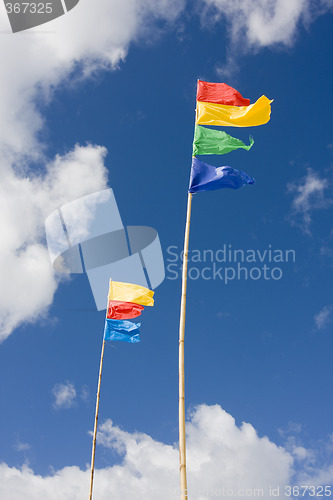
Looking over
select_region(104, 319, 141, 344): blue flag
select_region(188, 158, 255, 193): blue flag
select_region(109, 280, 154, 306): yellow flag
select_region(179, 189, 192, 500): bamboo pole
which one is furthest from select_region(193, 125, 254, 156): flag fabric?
select_region(104, 319, 141, 344): blue flag

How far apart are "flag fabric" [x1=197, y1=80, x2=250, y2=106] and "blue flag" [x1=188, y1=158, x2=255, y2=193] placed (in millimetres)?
2921

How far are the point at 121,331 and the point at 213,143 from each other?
16579 millimetres

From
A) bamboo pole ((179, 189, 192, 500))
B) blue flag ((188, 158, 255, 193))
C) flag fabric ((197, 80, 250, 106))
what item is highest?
flag fabric ((197, 80, 250, 106))

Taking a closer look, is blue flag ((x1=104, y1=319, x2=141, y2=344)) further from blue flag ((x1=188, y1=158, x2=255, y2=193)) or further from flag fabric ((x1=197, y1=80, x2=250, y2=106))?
flag fabric ((x1=197, y1=80, x2=250, y2=106))

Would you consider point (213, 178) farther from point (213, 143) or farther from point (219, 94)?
point (219, 94)

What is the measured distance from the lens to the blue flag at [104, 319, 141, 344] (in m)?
27.8

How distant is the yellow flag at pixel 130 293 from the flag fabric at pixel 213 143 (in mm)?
12778

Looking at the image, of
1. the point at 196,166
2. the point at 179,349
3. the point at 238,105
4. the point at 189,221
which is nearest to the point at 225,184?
the point at 196,166

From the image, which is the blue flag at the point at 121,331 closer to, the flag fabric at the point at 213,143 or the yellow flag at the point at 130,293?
the yellow flag at the point at 130,293

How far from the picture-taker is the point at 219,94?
16.1 meters

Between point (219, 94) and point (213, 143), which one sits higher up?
point (219, 94)

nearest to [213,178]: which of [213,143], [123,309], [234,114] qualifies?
[213,143]

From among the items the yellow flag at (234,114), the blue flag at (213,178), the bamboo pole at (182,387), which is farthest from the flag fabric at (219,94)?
the bamboo pole at (182,387)

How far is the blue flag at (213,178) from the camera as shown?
14570 millimetres
